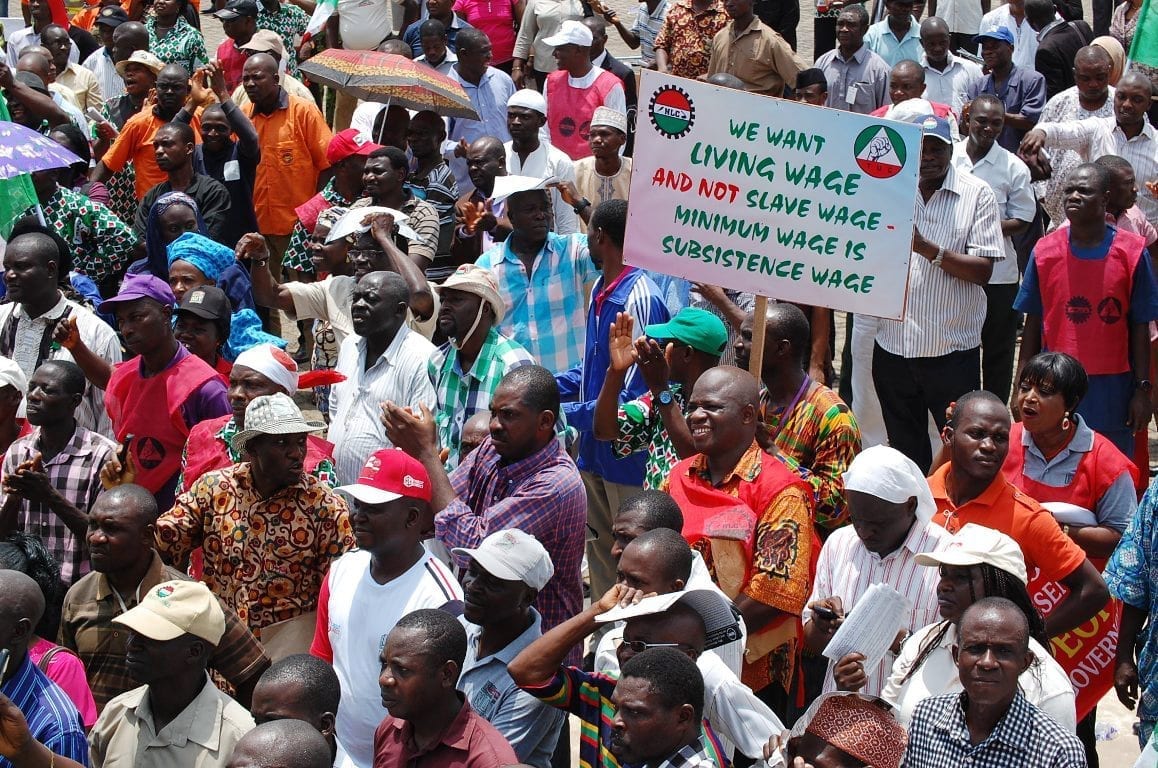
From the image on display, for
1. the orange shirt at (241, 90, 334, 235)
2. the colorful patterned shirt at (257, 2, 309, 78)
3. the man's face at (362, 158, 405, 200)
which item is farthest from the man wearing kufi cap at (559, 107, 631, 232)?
the colorful patterned shirt at (257, 2, 309, 78)

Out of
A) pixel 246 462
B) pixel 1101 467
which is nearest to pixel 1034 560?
pixel 1101 467

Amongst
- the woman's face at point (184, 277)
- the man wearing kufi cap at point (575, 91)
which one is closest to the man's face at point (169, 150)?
the woman's face at point (184, 277)

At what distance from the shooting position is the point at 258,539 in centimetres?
595

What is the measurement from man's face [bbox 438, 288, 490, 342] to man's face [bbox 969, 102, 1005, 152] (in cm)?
409

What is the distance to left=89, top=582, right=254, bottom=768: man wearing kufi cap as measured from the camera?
500 cm

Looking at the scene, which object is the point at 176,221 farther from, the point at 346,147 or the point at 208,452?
the point at 208,452

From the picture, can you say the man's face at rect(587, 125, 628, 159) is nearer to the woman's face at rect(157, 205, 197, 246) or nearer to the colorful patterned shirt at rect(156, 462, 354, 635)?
the woman's face at rect(157, 205, 197, 246)

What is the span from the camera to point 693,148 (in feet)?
22.7

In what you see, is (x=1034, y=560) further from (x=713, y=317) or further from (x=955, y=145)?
(x=955, y=145)

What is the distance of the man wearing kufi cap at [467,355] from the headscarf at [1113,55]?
222 inches

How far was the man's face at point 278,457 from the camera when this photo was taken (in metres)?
5.98

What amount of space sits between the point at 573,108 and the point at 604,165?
2.54 meters

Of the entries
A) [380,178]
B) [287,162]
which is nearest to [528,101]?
[380,178]

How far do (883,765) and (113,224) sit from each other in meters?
6.92
